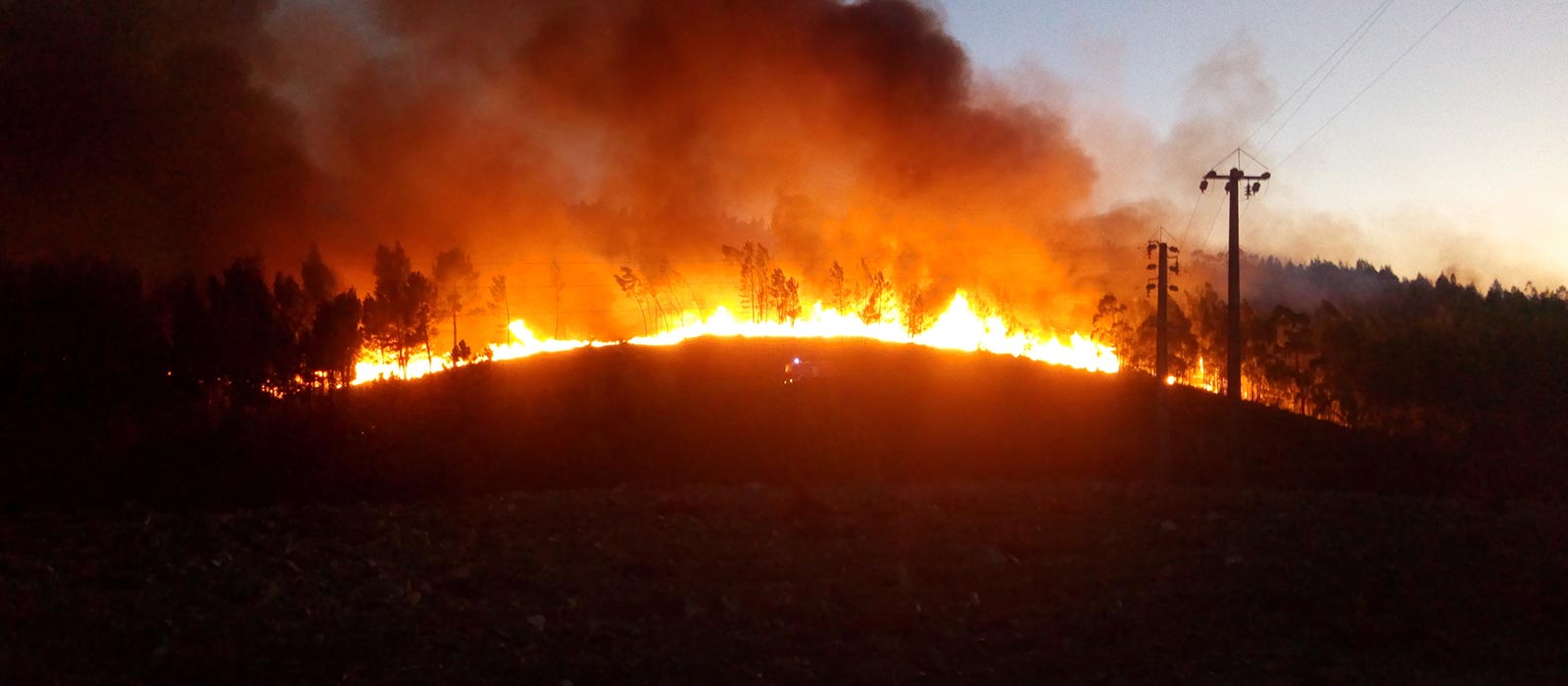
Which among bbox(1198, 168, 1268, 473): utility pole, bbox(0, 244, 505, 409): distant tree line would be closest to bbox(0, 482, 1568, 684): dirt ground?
bbox(1198, 168, 1268, 473): utility pole

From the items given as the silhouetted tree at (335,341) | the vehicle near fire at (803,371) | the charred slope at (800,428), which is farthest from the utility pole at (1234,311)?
the silhouetted tree at (335,341)

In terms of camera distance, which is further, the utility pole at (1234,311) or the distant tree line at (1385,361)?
the distant tree line at (1385,361)

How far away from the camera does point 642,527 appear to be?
78.4 ft

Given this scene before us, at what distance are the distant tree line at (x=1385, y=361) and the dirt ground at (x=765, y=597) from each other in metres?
73.2

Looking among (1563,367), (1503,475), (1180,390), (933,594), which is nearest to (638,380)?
(1180,390)

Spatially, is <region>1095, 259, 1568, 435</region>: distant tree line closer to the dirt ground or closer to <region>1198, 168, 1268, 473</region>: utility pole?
<region>1198, 168, 1268, 473</region>: utility pole

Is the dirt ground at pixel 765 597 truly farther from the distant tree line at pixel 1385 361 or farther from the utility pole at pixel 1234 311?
the distant tree line at pixel 1385 361

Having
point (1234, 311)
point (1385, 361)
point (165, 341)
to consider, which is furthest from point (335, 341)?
point (1385, 361)

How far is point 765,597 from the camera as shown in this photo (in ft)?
60.9

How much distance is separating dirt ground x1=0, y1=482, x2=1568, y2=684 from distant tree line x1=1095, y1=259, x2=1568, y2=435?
7319cm

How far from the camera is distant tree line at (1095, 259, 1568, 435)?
100062 millimetres

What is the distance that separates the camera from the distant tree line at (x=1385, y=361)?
10006 cm

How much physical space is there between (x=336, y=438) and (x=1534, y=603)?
47.9m

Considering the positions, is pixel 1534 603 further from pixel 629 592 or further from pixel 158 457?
pixel 158 457
